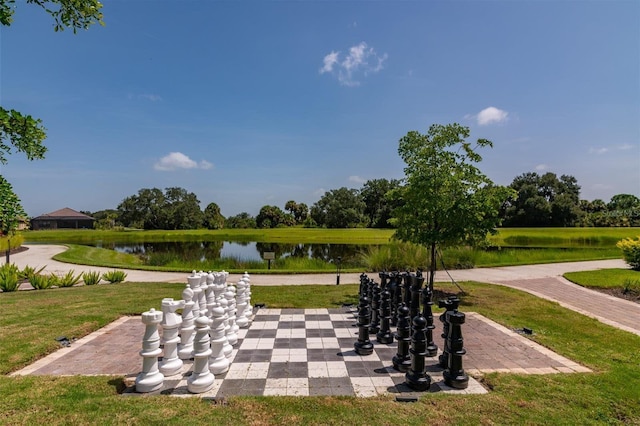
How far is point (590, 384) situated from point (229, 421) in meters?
4.07

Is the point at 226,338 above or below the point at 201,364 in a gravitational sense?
above

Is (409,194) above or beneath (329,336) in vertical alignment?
above

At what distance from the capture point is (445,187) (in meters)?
9.25

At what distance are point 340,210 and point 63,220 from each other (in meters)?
69.5

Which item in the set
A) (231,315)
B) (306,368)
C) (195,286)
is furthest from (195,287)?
(306,368)

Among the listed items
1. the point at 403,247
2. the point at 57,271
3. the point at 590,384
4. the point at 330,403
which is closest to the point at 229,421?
the point at 330,403

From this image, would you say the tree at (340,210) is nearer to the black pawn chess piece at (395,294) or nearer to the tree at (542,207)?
the tree at (542,207)

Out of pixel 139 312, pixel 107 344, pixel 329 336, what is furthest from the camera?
pixel 139 312

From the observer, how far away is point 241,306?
20.6 ft

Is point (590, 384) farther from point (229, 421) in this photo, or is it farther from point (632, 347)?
point (229, 421)

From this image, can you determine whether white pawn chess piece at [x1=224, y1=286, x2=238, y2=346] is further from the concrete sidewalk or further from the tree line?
the tree line

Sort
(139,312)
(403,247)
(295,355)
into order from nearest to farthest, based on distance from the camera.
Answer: (295,355), (139,312), (403,247)

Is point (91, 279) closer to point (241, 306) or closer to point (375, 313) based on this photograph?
point (241, 306)

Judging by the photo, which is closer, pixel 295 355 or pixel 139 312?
pixel 295 355
